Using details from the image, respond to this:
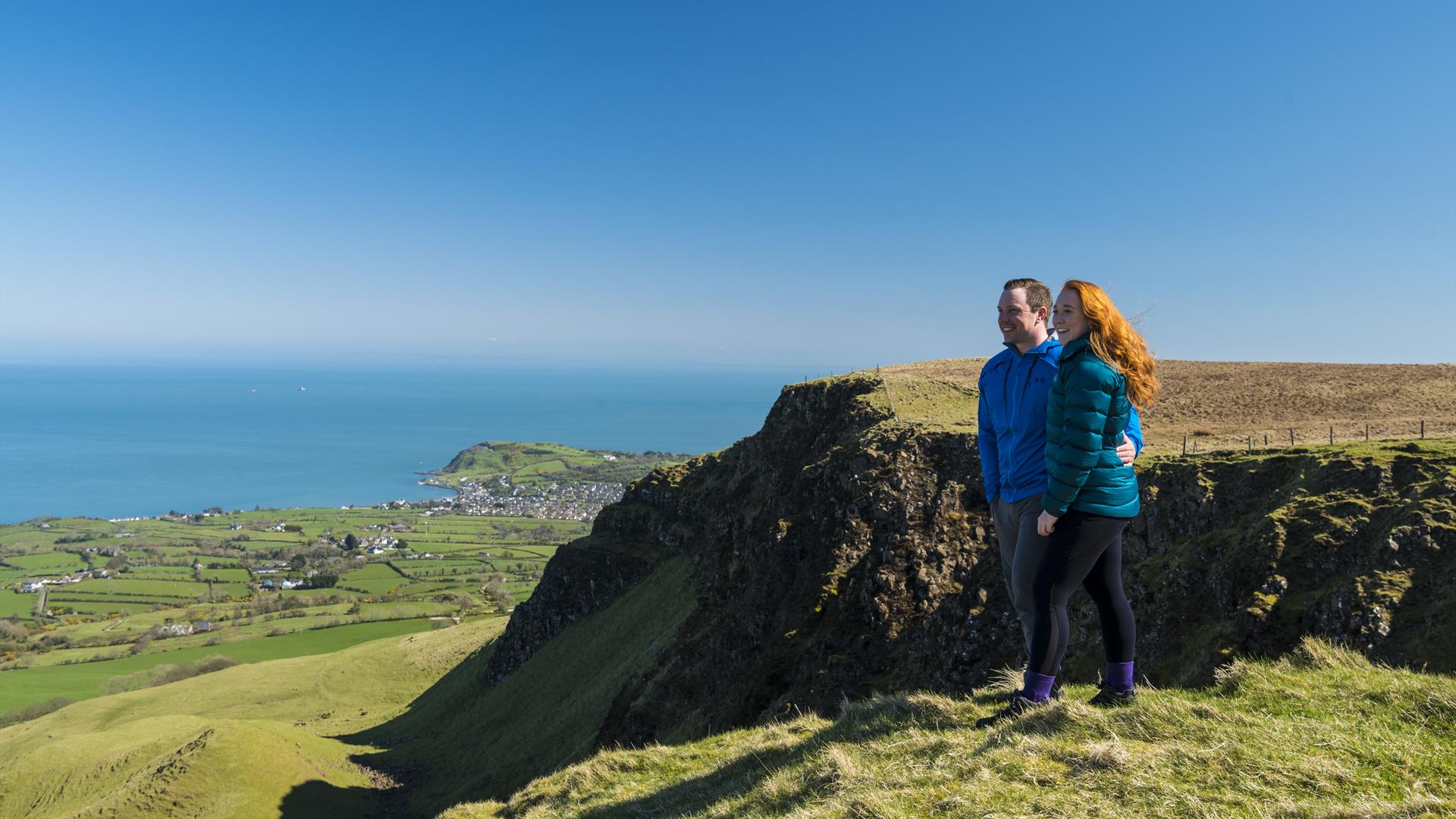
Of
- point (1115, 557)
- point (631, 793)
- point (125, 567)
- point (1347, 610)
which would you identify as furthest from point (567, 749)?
point (125, 567)

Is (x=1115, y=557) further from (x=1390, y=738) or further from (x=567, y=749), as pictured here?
(x=567, y=749)

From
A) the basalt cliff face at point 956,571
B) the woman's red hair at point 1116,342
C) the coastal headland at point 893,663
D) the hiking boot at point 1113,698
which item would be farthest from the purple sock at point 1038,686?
the basalt cliff face at point 956,571

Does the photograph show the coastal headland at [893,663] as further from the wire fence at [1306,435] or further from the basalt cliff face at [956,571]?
the wire fence at [1306,435]

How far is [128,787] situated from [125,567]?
13528cm

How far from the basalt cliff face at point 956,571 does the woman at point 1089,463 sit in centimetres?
901

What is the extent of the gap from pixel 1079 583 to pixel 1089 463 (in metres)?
1.08

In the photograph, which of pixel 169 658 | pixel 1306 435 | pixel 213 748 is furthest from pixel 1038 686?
pixel 169 658

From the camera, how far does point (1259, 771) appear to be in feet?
15.2

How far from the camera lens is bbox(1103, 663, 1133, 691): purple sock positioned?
6312 millimetres

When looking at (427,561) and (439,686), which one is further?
(427,561)

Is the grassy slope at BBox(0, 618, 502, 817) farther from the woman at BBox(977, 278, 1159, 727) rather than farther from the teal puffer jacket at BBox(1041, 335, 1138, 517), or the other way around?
the teal puffer jacket at BBox(1041, 335, 1138, 517)

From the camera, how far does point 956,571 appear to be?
21328 millimetres

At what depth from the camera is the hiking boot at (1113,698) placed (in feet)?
20.5

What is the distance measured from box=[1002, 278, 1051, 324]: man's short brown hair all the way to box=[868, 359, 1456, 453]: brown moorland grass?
17.8 m
